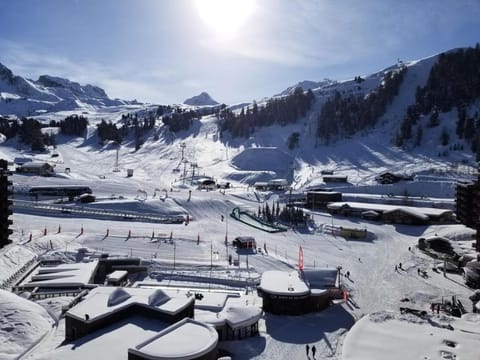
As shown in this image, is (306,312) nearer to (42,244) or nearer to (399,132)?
(42,244)

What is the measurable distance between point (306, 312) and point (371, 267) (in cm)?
1381

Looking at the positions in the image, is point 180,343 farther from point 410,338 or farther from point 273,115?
point 273,115

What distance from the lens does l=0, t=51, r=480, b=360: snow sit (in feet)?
82.9

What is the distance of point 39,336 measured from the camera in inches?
1024

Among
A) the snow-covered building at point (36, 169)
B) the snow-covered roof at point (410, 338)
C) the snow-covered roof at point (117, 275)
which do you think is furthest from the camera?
the snow-covered building at point (36, 169)

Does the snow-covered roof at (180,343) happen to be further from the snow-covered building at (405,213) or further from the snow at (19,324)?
the snow-covered building at (405,213)

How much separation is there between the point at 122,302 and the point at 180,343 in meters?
7.36

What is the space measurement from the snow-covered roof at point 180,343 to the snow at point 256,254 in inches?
25.9

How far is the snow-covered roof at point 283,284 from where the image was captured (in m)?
31.6

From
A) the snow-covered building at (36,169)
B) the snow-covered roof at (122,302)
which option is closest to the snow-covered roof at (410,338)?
the snow-covered roof at (122,302)

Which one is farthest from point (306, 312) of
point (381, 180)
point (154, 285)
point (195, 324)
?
point (381, 180)

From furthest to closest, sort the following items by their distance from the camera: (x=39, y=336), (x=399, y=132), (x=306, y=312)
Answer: (x=399, y=132) < (x=306, y=312) < (x=39, y=336)

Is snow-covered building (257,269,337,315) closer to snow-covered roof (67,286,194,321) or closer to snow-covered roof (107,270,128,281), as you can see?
snow-covered roof (67,286,194,321)

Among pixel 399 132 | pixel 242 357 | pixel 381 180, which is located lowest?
pixel 242 357
